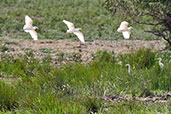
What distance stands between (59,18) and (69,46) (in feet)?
30.5

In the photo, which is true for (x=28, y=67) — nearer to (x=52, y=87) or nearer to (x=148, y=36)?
(x=52, y=87)

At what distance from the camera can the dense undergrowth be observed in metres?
5.92

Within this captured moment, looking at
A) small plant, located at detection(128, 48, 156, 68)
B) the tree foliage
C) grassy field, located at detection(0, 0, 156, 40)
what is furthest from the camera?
grassy field, located at detection(0, 0, 156, 40)

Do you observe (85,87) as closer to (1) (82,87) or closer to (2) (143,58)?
(1) (82,87)

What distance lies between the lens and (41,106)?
5.82 m

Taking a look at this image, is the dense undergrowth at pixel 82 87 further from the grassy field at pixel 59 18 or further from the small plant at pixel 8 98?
the grassy field at pixel 59 18

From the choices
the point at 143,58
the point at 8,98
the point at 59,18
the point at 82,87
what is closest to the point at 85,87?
the point at 82,87

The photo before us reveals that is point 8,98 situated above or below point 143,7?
below

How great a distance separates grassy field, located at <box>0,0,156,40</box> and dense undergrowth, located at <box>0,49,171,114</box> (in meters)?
3.91

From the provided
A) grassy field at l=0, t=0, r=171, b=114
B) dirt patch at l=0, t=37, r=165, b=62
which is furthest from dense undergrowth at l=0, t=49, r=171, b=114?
dirt patch at l=0, t=37, r=165, b=62

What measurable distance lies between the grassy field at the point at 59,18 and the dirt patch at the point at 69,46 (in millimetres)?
931

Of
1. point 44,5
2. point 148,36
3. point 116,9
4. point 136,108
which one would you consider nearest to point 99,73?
point 136,108

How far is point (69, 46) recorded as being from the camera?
15188 mm

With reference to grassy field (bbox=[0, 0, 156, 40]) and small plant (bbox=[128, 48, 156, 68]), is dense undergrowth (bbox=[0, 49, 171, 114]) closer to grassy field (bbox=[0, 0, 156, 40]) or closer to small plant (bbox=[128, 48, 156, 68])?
small plant (bbox=[128, 48, 156, 68])
